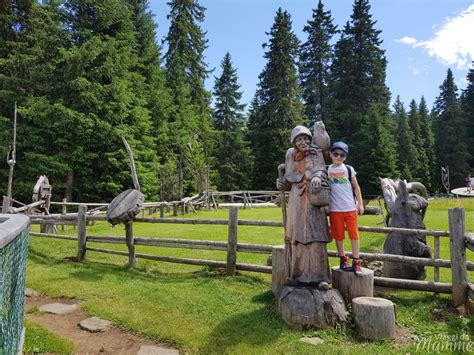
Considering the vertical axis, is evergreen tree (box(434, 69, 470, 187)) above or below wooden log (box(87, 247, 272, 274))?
above

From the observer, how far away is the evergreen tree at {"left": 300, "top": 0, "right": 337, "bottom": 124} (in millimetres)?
37281

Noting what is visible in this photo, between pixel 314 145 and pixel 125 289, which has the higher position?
pixel 314 145

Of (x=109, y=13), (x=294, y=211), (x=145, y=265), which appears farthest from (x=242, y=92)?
(x=294, y=211)

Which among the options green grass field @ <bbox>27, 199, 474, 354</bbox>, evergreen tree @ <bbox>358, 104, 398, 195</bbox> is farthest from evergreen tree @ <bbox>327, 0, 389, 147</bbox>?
green grass field @ <bbox>27, 199, 474, 354</bbox>

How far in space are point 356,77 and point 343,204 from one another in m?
34.3

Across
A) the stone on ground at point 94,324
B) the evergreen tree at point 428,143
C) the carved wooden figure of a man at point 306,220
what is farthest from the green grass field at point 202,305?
the evergreen tree at point 428,143

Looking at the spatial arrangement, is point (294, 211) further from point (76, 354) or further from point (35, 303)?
point (35, 303)

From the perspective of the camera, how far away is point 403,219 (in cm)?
659

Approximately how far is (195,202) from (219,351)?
16.1 meters

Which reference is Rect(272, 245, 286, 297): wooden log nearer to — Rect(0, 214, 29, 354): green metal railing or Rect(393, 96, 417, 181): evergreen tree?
Rect(0, 214, 29, 354): green metal railing

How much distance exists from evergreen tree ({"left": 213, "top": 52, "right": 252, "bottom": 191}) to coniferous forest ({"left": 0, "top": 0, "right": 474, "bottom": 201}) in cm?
10

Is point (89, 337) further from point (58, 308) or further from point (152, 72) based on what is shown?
point (152, 72)

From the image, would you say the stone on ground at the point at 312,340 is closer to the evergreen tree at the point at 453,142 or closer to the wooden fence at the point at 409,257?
the wooden fence at the point at 409,257

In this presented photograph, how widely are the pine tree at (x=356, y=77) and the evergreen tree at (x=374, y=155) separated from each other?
2.25 m
